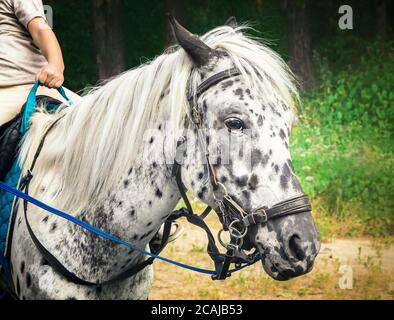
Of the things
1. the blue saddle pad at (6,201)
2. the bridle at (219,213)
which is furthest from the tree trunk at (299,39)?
the bridle at (219,213)

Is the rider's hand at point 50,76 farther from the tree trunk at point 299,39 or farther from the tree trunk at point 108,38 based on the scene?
the tree trunk at point 299,39

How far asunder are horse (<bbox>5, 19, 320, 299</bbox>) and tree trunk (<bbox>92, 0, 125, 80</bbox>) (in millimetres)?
9819

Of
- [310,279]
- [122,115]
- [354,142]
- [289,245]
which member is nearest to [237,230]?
[289,245]

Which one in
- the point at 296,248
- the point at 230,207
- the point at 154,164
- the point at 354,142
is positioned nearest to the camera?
the point at 296,248

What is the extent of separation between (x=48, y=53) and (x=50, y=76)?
17 cm

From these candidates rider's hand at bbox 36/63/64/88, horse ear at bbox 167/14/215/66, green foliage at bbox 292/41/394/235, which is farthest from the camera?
green foliage at bbox 292/41/394/235

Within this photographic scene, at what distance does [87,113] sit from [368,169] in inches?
237

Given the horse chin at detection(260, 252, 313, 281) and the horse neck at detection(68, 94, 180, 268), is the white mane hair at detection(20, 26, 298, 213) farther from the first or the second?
the horse chin at detection(260, 252, 313, 281)

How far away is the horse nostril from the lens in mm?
2309

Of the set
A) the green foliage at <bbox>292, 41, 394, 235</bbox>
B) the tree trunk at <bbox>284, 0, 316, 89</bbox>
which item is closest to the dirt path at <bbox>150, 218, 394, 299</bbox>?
the green foliage at <bbox>292, 41, 394, 235</bbox>

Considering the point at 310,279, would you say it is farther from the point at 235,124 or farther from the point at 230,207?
the point at 235,124

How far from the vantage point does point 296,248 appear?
232 centimetres
